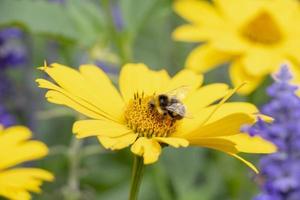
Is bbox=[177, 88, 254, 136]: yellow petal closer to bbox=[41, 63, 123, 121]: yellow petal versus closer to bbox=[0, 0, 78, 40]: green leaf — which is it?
bbox=[41, 63, 123, 121]: yellow petal

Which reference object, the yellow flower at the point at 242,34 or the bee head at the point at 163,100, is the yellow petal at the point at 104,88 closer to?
the bee head at the point at 163,100

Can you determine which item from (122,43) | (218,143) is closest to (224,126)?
(218,143)

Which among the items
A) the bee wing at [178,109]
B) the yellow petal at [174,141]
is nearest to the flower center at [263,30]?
the bee wing at [178,109]

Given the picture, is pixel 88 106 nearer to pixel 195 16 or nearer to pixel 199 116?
pixel 199 116

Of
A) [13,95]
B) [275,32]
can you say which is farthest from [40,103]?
[275,32]

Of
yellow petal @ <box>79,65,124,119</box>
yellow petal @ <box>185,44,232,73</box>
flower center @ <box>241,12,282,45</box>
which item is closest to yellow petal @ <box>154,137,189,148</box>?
yellow petal @ <box>79,65,124,119</box>

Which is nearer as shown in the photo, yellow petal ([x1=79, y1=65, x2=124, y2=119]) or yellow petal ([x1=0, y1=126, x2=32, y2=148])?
yellow petal ([x1=79, y1=65, x2=124, y2=119])

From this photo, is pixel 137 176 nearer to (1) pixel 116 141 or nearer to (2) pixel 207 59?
(1) pixel 116 141
